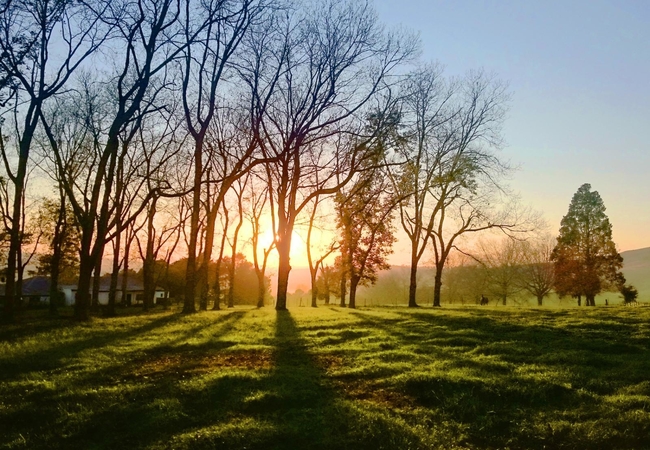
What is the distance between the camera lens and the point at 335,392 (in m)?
9.82

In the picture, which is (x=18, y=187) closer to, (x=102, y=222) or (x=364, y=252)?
(x=102, y=222)

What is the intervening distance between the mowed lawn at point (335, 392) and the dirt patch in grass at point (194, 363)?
0.05 metres

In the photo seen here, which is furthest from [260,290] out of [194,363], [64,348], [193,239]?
[194,363]

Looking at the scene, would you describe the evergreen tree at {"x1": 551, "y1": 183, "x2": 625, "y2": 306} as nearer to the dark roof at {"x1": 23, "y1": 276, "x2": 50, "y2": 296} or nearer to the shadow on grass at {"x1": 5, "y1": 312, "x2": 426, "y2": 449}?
the shadow on grass at {"x1": 5, "y1": 312, "x2": 426, "y2": 449}

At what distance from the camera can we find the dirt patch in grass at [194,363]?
11930 millimetres

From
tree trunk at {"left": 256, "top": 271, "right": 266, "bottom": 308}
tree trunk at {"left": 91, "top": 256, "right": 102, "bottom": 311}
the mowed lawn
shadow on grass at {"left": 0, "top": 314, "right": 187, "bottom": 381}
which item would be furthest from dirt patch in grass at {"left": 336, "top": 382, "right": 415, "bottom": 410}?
tree trunk at {"left": 256, "top": 271, "right": 266, "bottom": 308}

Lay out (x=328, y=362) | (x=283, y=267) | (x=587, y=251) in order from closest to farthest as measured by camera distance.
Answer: (x=328, y=362)
(x=283, y=267)
(x=587, y=251)

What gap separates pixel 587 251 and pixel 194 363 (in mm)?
58660

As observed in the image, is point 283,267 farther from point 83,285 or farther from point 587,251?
point 587,251

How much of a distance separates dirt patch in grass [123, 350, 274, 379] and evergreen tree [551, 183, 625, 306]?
5470 cm

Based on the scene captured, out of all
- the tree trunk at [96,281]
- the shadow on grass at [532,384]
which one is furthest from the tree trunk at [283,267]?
the shadow on grass at [532,384]

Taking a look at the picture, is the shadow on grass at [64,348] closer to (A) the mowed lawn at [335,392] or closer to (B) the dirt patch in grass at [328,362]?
(A) the mowed lawn at [335,392]

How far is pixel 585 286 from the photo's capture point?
193 feet

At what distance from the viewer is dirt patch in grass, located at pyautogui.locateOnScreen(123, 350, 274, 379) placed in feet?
39.1
